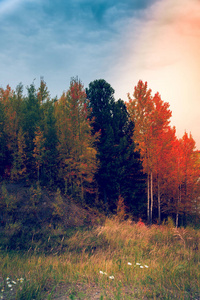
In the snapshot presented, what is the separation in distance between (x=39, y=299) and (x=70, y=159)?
44.9 feet

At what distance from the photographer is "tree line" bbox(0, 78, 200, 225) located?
17594 mm

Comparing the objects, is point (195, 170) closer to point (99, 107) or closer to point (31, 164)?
point (99, 107)

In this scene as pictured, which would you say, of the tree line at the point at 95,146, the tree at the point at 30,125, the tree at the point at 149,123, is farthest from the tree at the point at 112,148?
the tree at the point at 30,125

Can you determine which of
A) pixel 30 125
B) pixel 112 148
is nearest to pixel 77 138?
pixel 112 148

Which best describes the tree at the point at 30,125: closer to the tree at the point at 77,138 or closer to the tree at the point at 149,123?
the tree at the point at 77,138

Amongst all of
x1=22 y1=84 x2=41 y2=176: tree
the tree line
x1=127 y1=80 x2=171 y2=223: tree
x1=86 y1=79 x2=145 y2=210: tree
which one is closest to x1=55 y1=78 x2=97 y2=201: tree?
the tree line

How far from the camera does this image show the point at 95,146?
Result: 1894 centimetres

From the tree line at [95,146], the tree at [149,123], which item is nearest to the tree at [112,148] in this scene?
the tree line at [95,146]

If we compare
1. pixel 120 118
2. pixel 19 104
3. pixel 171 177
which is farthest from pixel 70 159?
pixel 171 177

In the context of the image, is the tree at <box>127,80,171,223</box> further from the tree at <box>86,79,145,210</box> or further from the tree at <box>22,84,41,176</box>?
the tree at <box>22,84,41,176</box>

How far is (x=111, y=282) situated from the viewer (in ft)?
14.1

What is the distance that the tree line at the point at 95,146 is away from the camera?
693 inches

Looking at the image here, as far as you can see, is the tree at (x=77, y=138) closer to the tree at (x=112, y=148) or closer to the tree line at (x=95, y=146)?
the tree line at (x=95, y=146)

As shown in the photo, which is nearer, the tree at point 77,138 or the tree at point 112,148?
the tree at point 77,138
